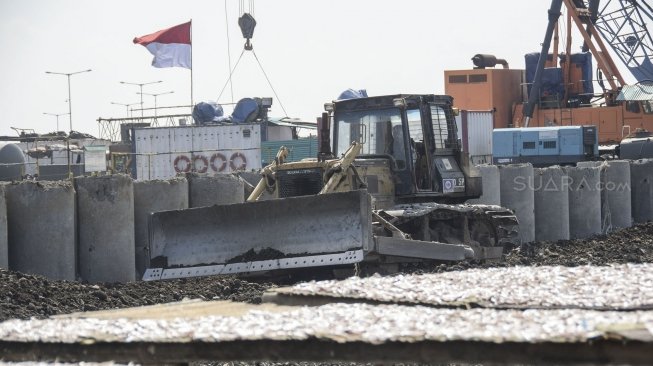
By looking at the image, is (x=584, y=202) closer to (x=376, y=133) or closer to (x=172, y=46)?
(x=376, y=133)

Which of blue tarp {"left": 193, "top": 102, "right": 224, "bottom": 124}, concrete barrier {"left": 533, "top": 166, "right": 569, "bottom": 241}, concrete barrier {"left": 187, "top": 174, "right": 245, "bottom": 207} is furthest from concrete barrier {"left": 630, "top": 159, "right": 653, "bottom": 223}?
blue tarp {"left": 193, "top": 102, "right": 224, "bottom": 124}

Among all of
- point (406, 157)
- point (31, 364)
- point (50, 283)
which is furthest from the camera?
point (406, 157)

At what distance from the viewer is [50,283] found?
1319cm

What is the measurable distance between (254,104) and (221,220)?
34685 mm

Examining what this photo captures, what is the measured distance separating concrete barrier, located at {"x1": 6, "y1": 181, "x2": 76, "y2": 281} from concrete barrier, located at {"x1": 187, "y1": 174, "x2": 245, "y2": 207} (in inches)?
113

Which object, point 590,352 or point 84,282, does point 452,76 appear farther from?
point 590,352

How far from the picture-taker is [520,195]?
21672mm

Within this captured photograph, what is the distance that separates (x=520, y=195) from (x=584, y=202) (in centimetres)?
220

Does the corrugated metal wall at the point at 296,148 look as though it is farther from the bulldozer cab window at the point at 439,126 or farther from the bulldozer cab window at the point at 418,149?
the bulldozer cab window at the point at 418,149

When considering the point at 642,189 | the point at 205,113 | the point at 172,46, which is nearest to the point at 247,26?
the point at 172,46

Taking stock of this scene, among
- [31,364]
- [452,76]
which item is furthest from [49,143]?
[31,364]

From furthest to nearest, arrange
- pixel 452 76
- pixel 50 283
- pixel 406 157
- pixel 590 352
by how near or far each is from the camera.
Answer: pixel 452 76 < pixel 406 157 < pixel 50 283 < pixel 590 352

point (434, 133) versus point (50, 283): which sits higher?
point (434, 133)

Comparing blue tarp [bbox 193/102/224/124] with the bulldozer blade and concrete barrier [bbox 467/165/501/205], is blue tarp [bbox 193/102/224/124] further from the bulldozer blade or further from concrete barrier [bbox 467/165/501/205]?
the bulldozer blade
